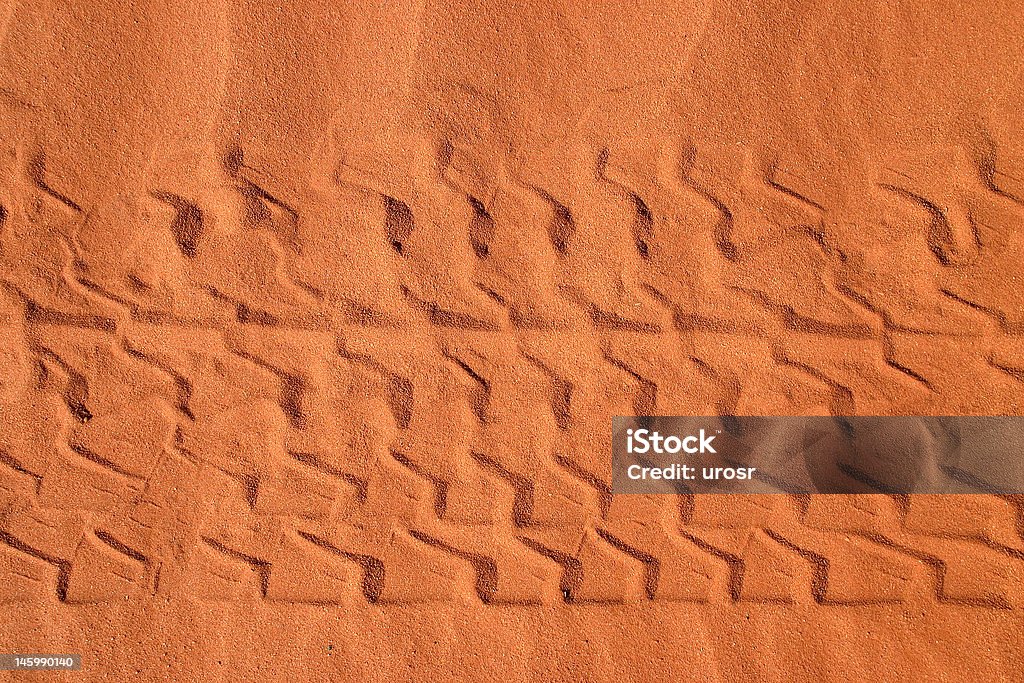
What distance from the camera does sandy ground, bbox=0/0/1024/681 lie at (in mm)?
2566

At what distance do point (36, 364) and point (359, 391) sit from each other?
1.23m

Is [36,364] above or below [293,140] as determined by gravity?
below

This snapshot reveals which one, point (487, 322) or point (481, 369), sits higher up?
point (487, 322)

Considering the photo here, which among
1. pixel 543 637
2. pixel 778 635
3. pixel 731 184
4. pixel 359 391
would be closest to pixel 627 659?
pixel 543 637

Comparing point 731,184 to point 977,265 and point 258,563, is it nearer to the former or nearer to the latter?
point 977,265

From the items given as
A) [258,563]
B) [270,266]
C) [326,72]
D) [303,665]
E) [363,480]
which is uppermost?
[326,72]

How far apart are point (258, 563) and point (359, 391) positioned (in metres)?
0.74

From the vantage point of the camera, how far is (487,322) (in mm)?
2613

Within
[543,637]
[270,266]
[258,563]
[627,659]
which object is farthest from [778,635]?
[270,266]

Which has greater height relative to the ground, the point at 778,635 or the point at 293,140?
the point at 293,140

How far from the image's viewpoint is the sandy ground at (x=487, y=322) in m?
2.57

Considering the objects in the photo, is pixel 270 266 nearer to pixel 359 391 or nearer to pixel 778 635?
pixel 359 391

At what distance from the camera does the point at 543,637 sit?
8.45 ft

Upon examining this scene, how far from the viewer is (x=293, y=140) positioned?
8.65ft
